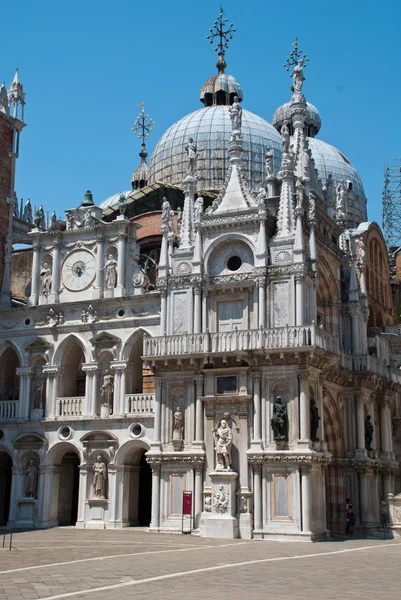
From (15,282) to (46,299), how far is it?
28.7ft

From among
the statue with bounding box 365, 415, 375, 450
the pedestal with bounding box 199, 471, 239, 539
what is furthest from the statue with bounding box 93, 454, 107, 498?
the statue with bounding box 365, 415, 375, 450

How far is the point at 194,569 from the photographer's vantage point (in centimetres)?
1997

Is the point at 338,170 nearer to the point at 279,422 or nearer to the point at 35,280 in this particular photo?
the point at 35,280

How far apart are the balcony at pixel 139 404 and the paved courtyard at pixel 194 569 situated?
276 inches

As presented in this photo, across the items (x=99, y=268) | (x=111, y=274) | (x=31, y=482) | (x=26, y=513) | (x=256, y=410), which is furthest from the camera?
(x=99, y=268)

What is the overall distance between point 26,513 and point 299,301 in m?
15.7

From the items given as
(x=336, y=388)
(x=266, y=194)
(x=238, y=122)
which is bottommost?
(x=336, y=388)

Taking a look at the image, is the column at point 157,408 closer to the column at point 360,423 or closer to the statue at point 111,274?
the statue at point 111,274

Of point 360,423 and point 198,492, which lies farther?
point 360,423

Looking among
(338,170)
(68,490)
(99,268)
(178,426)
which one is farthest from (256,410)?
(338,170)

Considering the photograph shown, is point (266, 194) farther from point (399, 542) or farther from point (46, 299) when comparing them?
point (399, 542)

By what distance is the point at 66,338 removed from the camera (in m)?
38.9

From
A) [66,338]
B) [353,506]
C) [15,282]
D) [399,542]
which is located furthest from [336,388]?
[15,282]

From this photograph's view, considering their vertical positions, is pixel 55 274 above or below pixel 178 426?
above
